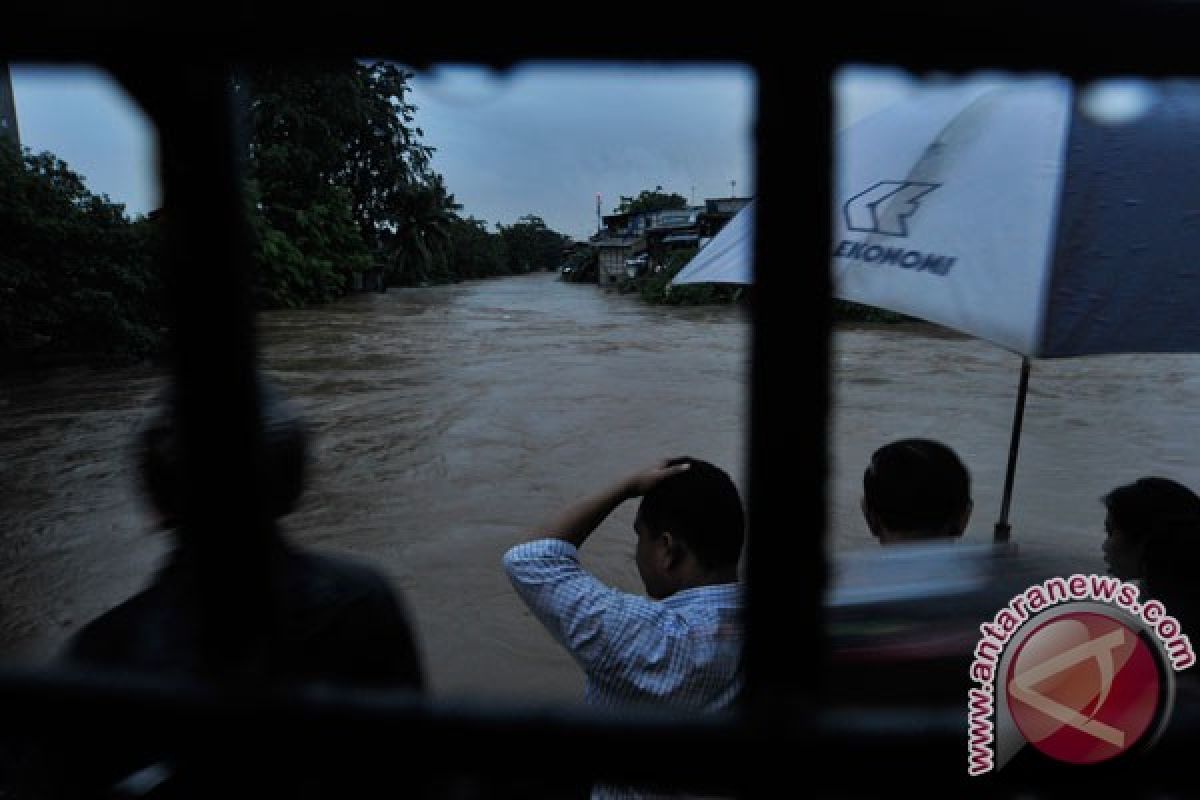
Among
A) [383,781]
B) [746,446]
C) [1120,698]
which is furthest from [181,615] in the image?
[1120,698]

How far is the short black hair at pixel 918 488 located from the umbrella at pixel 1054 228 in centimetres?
27

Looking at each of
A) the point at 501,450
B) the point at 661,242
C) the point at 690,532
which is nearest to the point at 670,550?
the point at 690,532

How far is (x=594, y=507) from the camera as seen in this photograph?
1634 mm

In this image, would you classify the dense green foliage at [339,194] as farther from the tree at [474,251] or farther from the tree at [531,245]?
the tree at [531,245]

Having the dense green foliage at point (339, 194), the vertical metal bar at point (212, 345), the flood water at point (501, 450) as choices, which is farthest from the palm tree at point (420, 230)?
the vertical metal bar at point (212, 345)

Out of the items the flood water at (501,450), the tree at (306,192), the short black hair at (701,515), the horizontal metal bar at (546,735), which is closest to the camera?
the horizontal metal bar at (546,735)

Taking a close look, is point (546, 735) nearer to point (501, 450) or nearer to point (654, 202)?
→ point (501, 450)

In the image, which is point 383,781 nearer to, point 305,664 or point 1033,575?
point 305,664

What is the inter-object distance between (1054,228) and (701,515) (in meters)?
0.90

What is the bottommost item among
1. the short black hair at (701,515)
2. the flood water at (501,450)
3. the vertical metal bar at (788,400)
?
the flood water at (501,450)

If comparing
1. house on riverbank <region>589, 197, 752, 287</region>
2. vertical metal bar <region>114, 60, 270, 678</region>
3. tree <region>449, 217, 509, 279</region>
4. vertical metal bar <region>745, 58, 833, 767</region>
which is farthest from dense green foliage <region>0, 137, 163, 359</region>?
tree <region>449, 217, 509, 279</region>

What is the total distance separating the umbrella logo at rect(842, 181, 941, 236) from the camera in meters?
1.90

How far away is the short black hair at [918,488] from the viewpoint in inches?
67.1

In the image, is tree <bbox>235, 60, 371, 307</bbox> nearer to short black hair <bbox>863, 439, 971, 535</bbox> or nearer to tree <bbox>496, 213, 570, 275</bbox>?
short black hair <bbox>863, 439, 971, 535</bbox>
